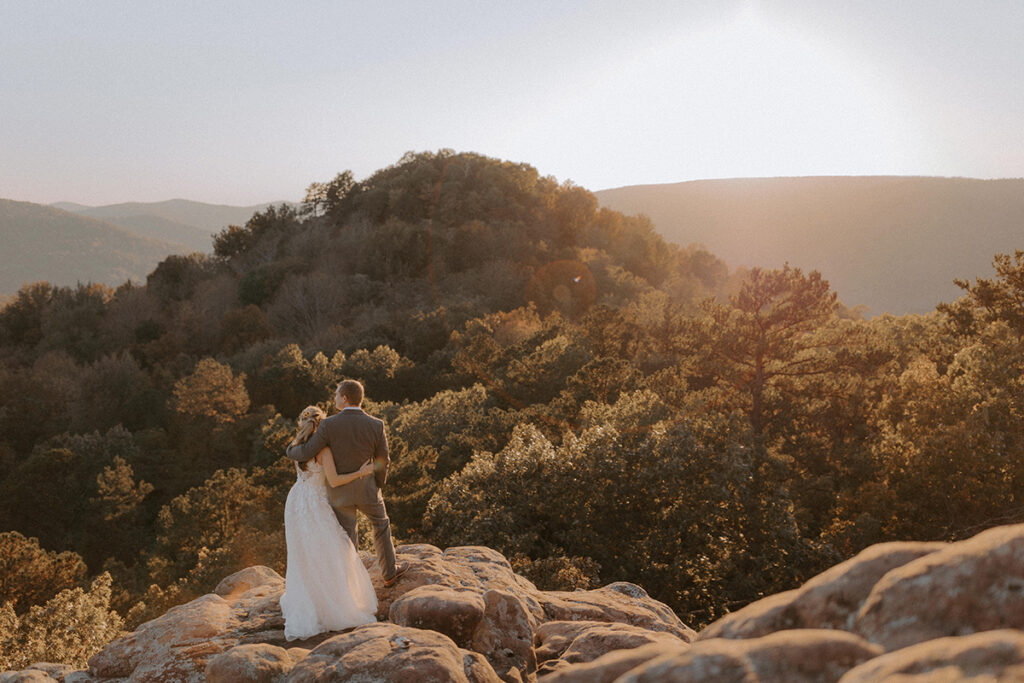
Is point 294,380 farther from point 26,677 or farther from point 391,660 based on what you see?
point 391,660

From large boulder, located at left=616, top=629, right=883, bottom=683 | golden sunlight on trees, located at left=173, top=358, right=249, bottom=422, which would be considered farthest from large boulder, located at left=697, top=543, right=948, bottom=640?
golden sunlight on trees, located at left=173, top=358, right=249, bottom=422

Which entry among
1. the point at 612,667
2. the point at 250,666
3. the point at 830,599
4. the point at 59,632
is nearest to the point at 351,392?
the point at 250,666

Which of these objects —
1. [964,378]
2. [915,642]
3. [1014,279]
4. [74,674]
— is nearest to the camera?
[915,642]

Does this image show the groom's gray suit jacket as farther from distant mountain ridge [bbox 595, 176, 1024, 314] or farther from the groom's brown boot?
distant mountain ridge [bbox 595, 176, 1024, 314]

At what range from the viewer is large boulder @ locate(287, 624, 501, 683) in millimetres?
5191

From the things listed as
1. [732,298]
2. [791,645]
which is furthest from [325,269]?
[791,645]

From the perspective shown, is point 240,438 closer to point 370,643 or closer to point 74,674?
point 74,674

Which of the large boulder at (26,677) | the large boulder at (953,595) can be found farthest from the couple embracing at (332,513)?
the large boulder at (953,595)

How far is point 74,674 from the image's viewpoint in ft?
26.1

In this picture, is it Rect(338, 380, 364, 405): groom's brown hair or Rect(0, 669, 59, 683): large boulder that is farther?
Rect(338, 380, 364, 405): groom's brown hair

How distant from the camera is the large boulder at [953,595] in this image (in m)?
2.57

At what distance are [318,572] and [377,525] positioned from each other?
33.1 inches

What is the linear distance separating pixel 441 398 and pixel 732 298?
15.4 m

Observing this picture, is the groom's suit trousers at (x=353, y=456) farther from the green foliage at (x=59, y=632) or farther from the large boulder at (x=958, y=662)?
the green foliage at (x=59, y=632)
